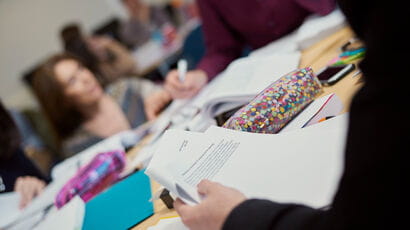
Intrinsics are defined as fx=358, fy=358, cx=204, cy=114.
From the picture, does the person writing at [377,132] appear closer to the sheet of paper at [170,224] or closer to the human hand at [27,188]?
the sheet of paper at [170,224]

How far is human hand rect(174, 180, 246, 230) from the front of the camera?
1.53 feet

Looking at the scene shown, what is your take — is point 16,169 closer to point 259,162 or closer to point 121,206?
point 121,206

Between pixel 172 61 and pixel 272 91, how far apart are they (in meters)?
3.28

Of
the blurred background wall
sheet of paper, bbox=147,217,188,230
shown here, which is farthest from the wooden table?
the blurred background wall

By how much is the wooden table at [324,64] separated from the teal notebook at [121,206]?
2 cm

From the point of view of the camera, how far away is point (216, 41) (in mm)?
1502

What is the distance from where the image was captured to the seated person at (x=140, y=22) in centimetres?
496

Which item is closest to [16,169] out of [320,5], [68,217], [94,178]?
[94,178]

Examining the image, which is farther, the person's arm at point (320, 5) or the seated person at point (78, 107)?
the seated person at point (78, 107)

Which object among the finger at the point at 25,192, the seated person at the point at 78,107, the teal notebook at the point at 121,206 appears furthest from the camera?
the seated person at the point at 78,107

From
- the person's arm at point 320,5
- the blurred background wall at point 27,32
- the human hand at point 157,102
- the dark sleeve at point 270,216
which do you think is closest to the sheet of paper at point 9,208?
the human hand at point 157,102

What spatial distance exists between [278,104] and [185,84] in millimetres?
576

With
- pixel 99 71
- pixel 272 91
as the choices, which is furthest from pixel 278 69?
pixel 99 71

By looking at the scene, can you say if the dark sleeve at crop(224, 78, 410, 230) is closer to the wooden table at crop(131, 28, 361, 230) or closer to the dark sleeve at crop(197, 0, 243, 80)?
the wooden table at crop(131, 28, 361, 230)
